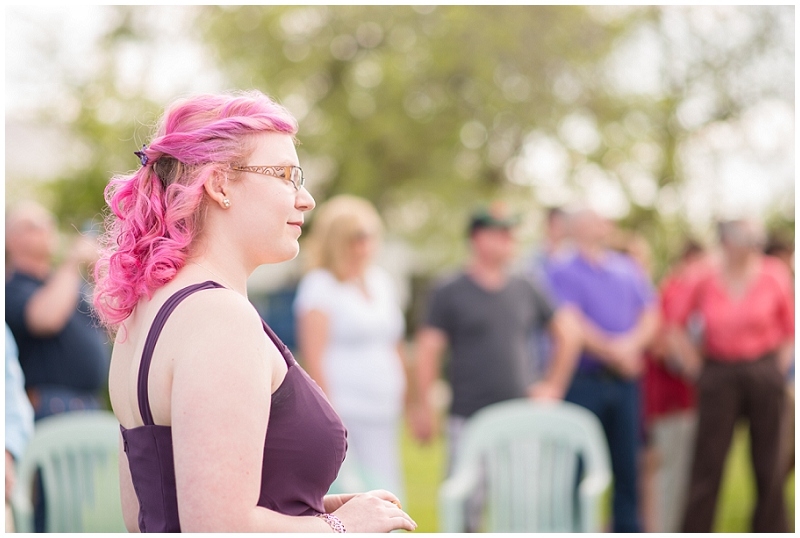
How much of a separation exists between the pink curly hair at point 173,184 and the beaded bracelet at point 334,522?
517 mm

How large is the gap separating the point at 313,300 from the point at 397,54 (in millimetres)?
12312

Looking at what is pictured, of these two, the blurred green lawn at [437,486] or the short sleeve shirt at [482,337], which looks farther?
the blurred green lawn at [437,486]

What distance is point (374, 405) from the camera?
181 inches

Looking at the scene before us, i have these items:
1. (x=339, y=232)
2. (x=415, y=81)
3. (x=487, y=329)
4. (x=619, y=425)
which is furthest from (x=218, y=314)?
(x=415, y=81)

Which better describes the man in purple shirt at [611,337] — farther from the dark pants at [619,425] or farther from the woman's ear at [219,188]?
the woman's ear at [219,188]

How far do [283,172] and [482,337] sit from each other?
335 centimetres

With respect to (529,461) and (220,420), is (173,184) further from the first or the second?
(529,461)

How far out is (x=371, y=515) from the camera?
1.50 metres

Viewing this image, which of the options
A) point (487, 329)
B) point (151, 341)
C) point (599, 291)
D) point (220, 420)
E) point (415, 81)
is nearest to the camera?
point (220, 420)

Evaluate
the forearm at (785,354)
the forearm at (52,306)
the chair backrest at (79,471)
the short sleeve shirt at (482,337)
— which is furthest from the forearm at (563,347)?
the forearm at (52,306)

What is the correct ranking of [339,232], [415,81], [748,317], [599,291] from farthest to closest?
1. [415,81]
2. [599,291]
3. [748,317]
4. [339,232]

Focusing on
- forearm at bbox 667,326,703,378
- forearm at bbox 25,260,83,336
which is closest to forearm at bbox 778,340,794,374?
forearm at bbox 667,326,703,378

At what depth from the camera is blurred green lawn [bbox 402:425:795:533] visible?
5.91 metres

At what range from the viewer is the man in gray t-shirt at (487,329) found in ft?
15.6
